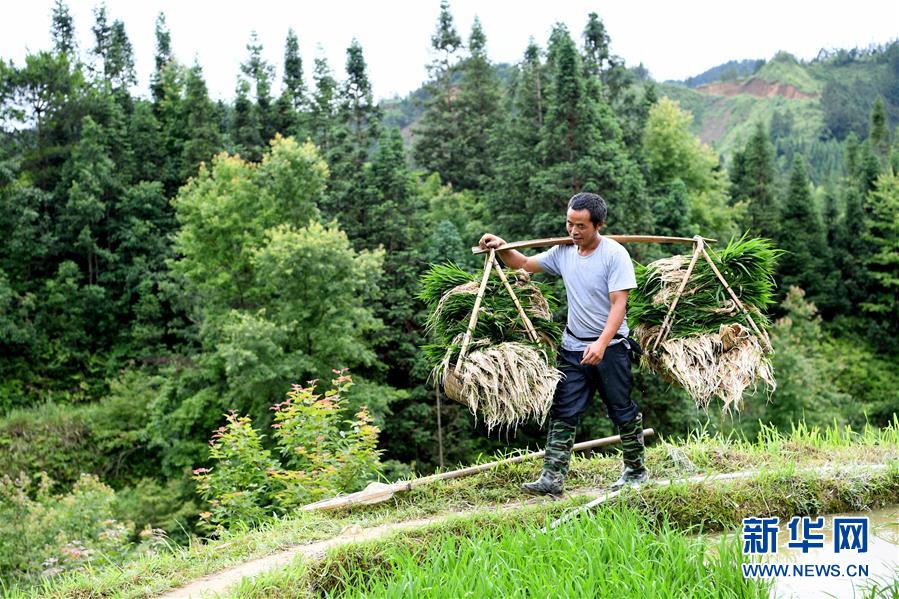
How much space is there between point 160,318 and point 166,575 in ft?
88.0

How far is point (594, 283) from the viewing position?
5418 millimetres

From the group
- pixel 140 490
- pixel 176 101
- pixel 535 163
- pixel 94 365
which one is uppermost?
pixel 176 101

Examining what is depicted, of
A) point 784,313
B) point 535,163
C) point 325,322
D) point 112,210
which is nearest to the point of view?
point 325,322

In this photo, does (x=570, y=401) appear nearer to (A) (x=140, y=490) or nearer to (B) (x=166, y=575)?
(B) (x=166, y=575)

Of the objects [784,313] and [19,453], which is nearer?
[19,453]

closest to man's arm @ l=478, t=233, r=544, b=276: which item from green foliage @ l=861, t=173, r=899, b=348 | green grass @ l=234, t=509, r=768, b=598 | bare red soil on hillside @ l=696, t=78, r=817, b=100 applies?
green grass @ l=234, t=509, r=768, b=598

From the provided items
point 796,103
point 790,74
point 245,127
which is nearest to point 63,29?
point 245,127

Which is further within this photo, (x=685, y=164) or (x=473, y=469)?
(x=685, y=164)

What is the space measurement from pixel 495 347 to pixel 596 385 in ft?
2.36

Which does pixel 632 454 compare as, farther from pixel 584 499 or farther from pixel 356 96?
pixel 356 96

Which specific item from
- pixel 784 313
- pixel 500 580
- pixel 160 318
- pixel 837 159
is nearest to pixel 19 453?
pixel 160 318

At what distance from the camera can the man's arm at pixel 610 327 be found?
526cm

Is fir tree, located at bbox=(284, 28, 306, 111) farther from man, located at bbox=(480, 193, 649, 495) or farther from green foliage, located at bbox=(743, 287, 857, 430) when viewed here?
man, located at bbox=(480, 193, 649, 495)

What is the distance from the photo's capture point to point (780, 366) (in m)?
26.1
